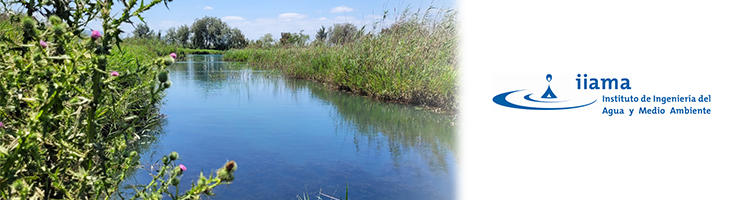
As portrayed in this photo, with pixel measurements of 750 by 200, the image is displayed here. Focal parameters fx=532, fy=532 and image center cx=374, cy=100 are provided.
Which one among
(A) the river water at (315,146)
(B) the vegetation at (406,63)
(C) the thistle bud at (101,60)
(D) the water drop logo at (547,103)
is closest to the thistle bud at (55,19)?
(C) the thistle bud at (101,60)

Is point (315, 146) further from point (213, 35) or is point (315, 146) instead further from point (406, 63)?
point (213, 35)

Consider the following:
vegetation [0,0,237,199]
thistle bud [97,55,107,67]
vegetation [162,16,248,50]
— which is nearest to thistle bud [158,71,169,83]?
vegetation [0,0,237,199]

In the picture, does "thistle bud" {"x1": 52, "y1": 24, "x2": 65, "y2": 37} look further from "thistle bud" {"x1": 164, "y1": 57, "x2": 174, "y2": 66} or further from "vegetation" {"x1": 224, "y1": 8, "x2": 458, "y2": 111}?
"vegetation" {"x1": 224, "y1": 8, "x2": 458, "y2": 111}

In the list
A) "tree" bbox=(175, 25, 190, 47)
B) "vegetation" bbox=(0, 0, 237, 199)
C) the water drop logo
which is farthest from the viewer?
"tree" bbox=(175, 25, 190, 47)

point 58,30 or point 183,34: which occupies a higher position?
point 183,34

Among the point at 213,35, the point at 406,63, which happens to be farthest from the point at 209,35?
the point at 406,63

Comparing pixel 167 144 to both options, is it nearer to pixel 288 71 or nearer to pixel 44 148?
pixel 44 148

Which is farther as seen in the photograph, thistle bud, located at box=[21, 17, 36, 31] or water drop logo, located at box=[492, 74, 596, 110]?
water drop logo, located at box=[492, 74, 596, 110]

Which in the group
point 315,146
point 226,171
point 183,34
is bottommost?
point 315,146

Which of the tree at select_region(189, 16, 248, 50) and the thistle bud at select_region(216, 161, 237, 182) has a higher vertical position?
the tree at select_region(189, 16, 248, 50)

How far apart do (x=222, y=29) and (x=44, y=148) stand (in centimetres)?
4962

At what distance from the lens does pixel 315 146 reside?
4.04 meters

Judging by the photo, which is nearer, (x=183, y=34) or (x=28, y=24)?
(x=28, y=24)

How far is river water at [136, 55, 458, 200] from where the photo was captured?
2977mm
